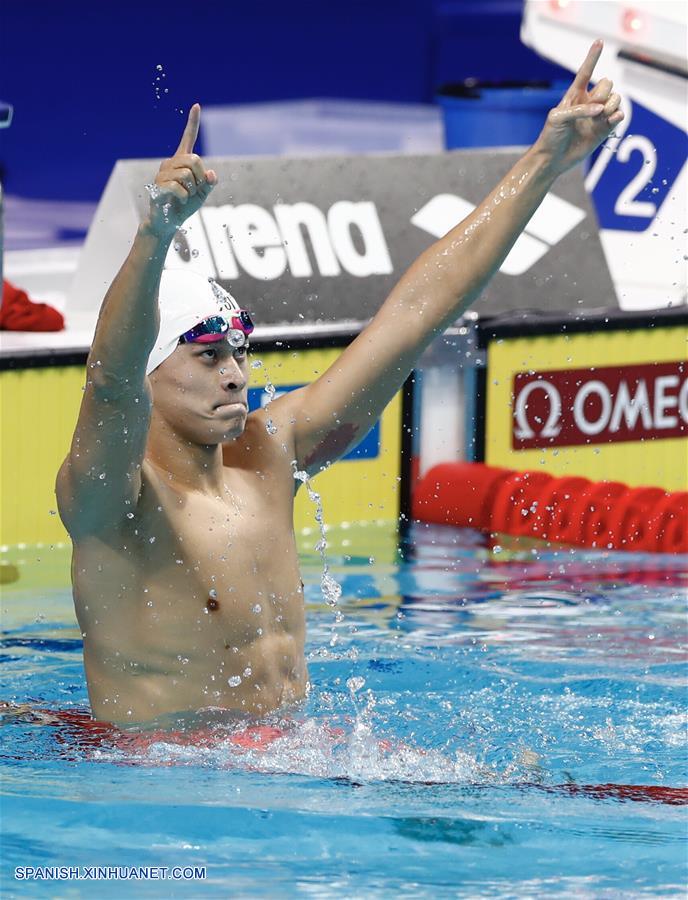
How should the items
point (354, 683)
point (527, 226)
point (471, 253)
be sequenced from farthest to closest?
point (527, 226), point (354, 683), point (471, 253)

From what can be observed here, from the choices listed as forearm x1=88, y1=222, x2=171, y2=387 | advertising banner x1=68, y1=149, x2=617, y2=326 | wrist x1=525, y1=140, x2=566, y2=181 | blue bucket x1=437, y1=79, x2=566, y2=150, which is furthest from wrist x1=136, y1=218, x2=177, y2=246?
blue bucket x1=437, y1=79, x2=566, y2=150

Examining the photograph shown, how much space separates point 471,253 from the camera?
10.6 feet

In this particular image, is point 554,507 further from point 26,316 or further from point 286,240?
point 26,316

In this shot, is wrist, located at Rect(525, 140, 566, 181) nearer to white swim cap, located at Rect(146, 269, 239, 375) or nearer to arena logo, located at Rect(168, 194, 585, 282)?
white swim cap, located at Rect(146, 269, 239, 375)

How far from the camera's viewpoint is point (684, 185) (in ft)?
23.9

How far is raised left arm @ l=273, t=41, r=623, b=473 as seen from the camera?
320cm

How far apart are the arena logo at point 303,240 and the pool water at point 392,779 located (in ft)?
5.23

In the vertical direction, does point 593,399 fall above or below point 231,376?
below

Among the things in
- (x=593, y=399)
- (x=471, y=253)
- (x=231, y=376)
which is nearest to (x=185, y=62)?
(x=593, y=399)

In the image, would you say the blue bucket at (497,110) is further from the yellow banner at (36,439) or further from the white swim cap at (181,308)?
the white swim cap at (181,308)

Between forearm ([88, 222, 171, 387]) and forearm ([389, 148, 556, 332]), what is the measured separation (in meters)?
0.80

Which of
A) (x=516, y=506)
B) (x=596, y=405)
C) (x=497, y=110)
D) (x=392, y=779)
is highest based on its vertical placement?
(x=497, y=110)

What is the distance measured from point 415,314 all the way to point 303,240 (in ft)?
8.81

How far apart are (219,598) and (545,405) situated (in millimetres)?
3127
